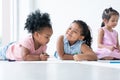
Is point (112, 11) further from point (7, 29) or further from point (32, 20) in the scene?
point (7, 29)

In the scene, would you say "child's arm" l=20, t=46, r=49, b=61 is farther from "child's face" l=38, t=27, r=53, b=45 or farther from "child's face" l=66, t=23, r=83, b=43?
"child's face" l=66, t=23, r=83, b=43

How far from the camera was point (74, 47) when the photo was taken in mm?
1479

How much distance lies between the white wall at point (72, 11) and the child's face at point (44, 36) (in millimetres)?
767

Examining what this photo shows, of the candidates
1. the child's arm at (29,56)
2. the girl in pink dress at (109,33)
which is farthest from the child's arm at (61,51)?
the girl in pink dress at (109,33)

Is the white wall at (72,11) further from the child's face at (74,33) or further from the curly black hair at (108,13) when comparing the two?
the child's face at (74,33)

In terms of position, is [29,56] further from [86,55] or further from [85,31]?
[85,31]

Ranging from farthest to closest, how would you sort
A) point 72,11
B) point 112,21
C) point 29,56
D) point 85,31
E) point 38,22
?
point 72,11, point 112,21, point 85,31, point 38,22, point 29,56

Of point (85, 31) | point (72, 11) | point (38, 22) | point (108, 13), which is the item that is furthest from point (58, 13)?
point (38, 22)

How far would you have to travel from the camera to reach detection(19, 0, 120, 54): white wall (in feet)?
6.68

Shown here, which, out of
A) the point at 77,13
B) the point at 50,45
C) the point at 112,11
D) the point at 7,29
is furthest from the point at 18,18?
the point at 112,11

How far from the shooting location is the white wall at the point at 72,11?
204 centimetres

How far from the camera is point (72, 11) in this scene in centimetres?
216

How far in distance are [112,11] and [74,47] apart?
0.51 meters

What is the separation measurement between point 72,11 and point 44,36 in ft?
2.88
